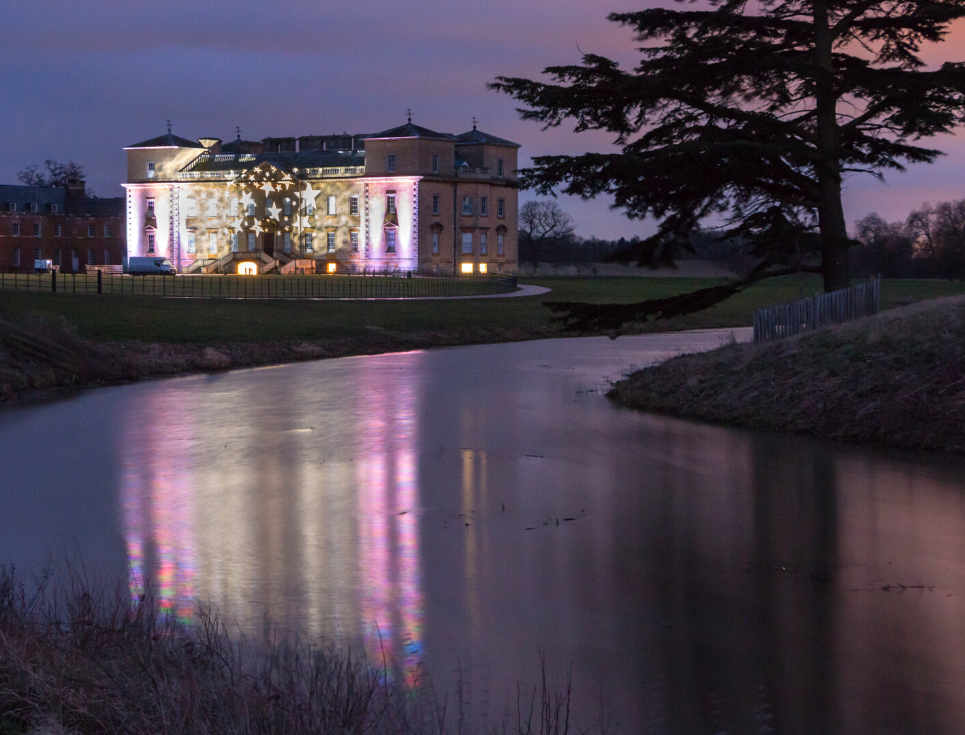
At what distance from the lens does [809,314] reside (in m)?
23.4

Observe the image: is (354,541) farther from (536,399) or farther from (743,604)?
(536,399)

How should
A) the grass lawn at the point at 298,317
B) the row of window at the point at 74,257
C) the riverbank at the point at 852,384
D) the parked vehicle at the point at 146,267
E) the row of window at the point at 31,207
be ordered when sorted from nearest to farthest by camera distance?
the riverbank at the point at 852,384
the grass lawn at the point at 298,317
the parked vehicle at the point at 146,267
the row of window at the point at 31,207
the row of window at the point at 74,257

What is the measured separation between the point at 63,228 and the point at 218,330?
91731 mm

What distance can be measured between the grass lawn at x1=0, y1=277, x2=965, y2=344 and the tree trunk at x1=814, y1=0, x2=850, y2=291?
8836 mm

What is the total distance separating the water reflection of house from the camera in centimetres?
942

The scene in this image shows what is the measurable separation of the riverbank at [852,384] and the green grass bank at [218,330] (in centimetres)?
351

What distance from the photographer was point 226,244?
104375mm

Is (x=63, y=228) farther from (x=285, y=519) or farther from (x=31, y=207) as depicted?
(x=285, y=519)

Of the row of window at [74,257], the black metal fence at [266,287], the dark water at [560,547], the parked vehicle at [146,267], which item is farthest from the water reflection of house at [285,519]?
the row of window at [74,257]

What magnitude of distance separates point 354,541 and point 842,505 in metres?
5.85

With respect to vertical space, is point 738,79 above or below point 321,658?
above

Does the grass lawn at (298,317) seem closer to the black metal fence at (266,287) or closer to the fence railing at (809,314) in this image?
the black metal fence at (266,287)

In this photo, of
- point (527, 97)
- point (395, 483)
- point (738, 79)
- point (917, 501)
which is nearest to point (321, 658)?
point (395, 483)

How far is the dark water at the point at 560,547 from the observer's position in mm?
7781
